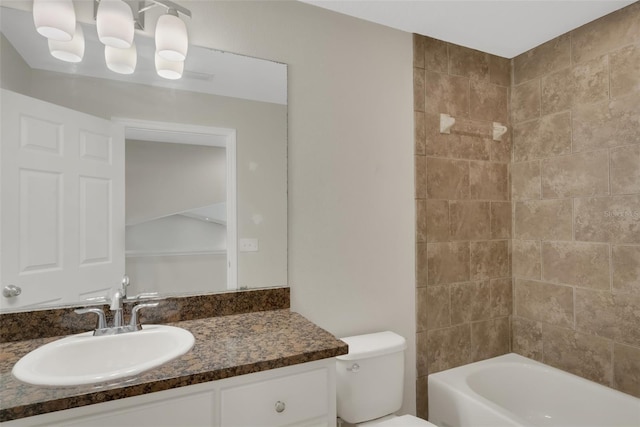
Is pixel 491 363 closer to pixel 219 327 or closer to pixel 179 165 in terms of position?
pixel 219 327

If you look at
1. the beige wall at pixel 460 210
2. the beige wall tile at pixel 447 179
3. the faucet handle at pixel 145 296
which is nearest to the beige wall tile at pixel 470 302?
the beige wall at pixel 460 210

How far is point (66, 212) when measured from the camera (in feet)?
4.51

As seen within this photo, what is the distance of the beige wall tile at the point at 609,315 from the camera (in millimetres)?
1855

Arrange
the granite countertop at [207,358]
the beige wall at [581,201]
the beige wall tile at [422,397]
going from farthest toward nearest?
the beige wall tile at [422,397], the beige wall at [581,201], the granite countertop at [207,358]

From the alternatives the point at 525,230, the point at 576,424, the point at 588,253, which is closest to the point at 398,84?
the point at 525,230

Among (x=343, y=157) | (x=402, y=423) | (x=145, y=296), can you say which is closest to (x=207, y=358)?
(x=145, y=296)

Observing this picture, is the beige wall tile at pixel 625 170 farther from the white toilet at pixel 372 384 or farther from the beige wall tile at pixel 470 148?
the white toilet at pixel 372 384

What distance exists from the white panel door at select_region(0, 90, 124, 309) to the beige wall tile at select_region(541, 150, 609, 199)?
2362 millimetres

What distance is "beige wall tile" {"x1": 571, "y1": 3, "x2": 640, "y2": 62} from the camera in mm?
1857

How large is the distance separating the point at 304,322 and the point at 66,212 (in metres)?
1.02

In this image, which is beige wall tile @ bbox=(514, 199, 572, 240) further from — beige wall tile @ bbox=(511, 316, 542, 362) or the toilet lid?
the toilet lid

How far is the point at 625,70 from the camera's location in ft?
6.18

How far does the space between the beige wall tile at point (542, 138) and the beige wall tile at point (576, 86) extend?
0.07m

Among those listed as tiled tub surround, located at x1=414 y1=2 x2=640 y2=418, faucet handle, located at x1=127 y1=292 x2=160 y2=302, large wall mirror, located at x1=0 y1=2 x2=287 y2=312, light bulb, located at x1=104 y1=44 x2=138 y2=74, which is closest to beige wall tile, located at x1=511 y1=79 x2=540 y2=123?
tiled tub surround, located at x1=414 y1=2 x2=640 y2=418
